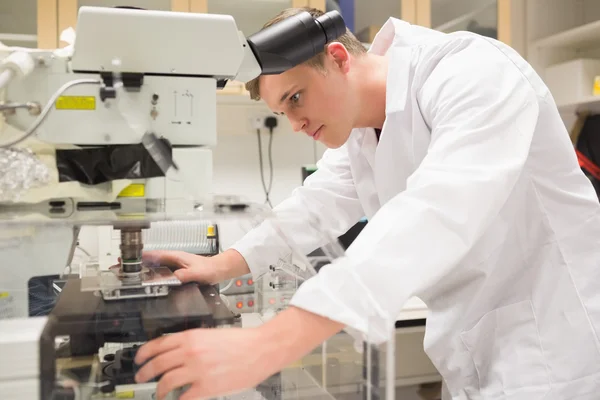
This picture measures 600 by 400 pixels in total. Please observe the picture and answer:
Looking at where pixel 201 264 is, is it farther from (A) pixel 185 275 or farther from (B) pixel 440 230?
(B) pixel 440 230

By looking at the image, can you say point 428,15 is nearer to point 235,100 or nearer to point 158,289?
point 235,100

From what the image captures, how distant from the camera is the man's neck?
3.97 ft

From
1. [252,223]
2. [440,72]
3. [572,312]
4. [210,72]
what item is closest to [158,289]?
[252,223]

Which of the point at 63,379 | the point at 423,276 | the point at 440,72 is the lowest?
the point at 63,379

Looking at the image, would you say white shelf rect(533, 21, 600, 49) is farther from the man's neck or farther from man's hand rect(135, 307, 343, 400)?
man's hand rect(135, 307, 343, 400)

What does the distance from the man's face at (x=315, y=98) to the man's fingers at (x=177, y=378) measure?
0.65 m

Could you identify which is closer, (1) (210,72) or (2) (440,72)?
(1) (210,72)

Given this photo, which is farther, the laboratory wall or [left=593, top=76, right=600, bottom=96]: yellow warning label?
the laboratory wall

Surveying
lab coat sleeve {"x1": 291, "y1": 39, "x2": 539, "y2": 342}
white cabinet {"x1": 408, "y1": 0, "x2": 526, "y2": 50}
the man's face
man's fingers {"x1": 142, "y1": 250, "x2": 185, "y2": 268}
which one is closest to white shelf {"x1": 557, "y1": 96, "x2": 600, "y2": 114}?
white cabinet {"x1": 408, "y1": 0, "x2": 526, "y2": 50}

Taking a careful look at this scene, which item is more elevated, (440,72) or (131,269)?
(440,72)

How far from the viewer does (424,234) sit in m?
0.72

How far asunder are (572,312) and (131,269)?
78 centimetres

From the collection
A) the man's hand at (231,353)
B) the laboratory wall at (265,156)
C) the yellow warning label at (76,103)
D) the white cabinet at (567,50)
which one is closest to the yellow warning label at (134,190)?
the yellow warning label at (76,103)

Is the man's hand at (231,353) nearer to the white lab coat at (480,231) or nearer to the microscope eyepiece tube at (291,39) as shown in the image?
the white lab coat at (480,231)
